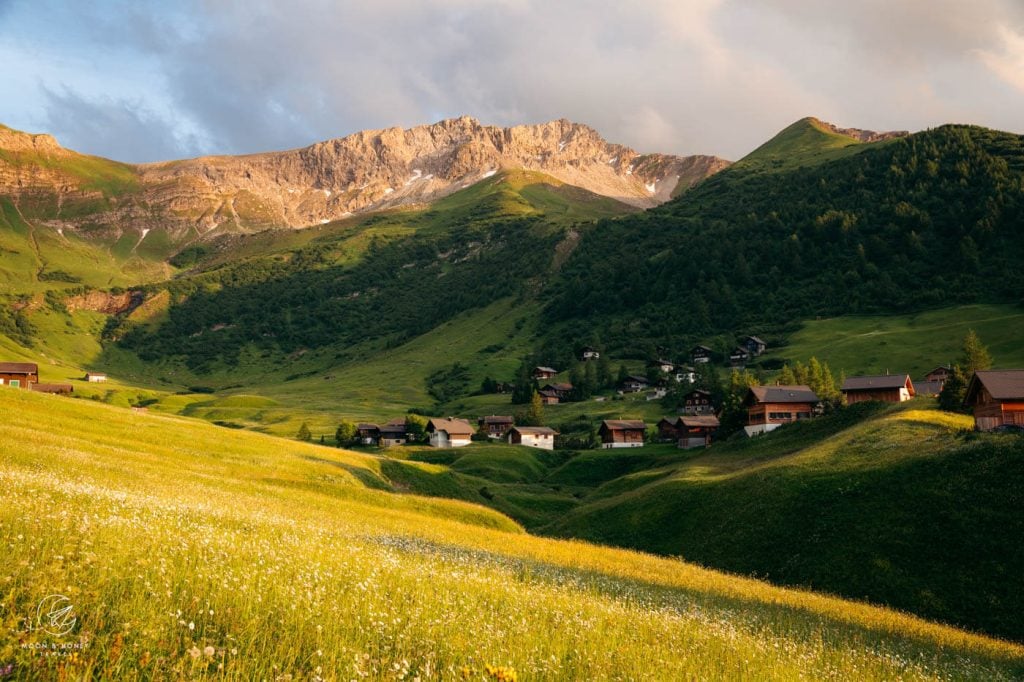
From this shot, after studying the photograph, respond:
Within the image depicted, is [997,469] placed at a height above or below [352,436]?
above

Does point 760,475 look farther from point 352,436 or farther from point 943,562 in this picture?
point 352,436

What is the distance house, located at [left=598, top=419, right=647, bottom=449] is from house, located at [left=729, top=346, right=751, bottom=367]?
6526 centimetres

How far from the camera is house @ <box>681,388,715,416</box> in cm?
14138

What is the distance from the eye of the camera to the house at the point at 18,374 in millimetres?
144625

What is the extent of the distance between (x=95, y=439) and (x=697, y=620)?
168 ft

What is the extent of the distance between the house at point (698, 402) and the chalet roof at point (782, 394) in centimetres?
3591

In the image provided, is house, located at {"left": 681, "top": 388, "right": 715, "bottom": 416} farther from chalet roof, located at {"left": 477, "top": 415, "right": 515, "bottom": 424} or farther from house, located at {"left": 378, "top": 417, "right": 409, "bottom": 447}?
house, located at {"left": 378, "top": 417, "right": 409, "bottom": 447}

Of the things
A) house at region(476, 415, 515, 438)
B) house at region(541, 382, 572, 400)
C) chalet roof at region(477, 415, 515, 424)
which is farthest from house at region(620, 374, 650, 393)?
house at region(476, 415, 515, 438)

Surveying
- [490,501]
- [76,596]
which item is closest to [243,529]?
[76,596]

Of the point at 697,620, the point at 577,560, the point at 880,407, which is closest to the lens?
the point at 697,620

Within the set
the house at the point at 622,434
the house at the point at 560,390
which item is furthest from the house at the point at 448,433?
the house at the point at 560,390

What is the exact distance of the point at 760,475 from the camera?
60625 mm

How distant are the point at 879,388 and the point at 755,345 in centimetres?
8979

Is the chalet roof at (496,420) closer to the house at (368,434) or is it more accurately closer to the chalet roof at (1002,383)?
the house at (368,434)
